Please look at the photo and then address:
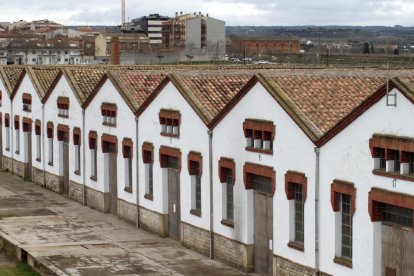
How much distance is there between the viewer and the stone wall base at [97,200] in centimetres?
3778

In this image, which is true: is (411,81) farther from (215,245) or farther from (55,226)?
(55,226)

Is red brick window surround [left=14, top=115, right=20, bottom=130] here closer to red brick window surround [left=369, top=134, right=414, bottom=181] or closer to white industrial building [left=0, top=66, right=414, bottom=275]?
white industrial building [left=0, top=66, right=414, bottom=275]

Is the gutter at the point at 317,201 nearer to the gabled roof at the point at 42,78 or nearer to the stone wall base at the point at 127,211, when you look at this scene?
the stone wall base at the point at 127,211

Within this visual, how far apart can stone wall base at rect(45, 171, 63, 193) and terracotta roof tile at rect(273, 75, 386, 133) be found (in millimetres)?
18361

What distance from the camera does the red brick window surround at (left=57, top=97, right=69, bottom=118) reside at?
42.0m

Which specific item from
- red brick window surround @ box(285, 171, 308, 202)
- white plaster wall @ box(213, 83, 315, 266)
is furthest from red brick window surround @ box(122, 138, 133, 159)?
red brick window surround @ box(285, 171, 308, 202)

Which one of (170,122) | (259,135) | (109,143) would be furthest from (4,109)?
(259,135)

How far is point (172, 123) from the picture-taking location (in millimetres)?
31984

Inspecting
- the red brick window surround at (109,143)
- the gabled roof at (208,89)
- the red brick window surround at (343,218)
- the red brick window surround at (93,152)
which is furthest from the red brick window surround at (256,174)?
the red brick window surround at (93,152)

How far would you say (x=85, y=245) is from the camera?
3141 centimetres

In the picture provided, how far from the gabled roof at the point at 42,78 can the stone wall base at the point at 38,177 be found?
381cm

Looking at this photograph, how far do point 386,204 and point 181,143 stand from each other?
35.2ft

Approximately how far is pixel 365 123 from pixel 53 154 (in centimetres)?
2481

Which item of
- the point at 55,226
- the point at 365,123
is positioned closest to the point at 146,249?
the point at 55,226
